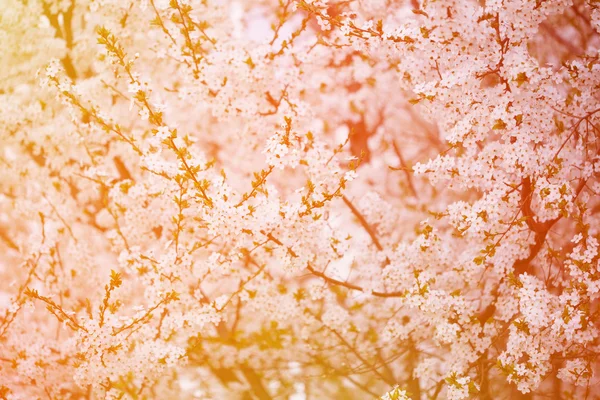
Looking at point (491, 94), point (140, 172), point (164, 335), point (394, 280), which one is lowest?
point (164, 335)

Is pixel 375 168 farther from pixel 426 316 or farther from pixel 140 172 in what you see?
pixel 426 316

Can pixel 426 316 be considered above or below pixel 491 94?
below

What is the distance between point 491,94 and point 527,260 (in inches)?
54.1

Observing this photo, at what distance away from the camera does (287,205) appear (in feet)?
12.7

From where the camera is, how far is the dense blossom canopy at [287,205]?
3.70 metres

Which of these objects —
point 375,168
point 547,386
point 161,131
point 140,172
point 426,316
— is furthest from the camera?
point 375,168

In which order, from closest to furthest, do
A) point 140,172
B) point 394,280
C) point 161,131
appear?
point 161,131 < point 394,280 < point 140,172

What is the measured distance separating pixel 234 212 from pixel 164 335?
1434 millimetres

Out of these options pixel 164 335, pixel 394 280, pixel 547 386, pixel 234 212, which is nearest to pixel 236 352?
pixel 164 335

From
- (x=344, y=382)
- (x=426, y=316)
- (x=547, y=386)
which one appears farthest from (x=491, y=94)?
(x=344, y=382)

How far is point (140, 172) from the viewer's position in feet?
19.8

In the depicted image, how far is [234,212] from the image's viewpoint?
141 inches

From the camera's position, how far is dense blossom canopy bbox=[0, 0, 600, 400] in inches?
146

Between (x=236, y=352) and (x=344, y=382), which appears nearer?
(x=236, y=352)
